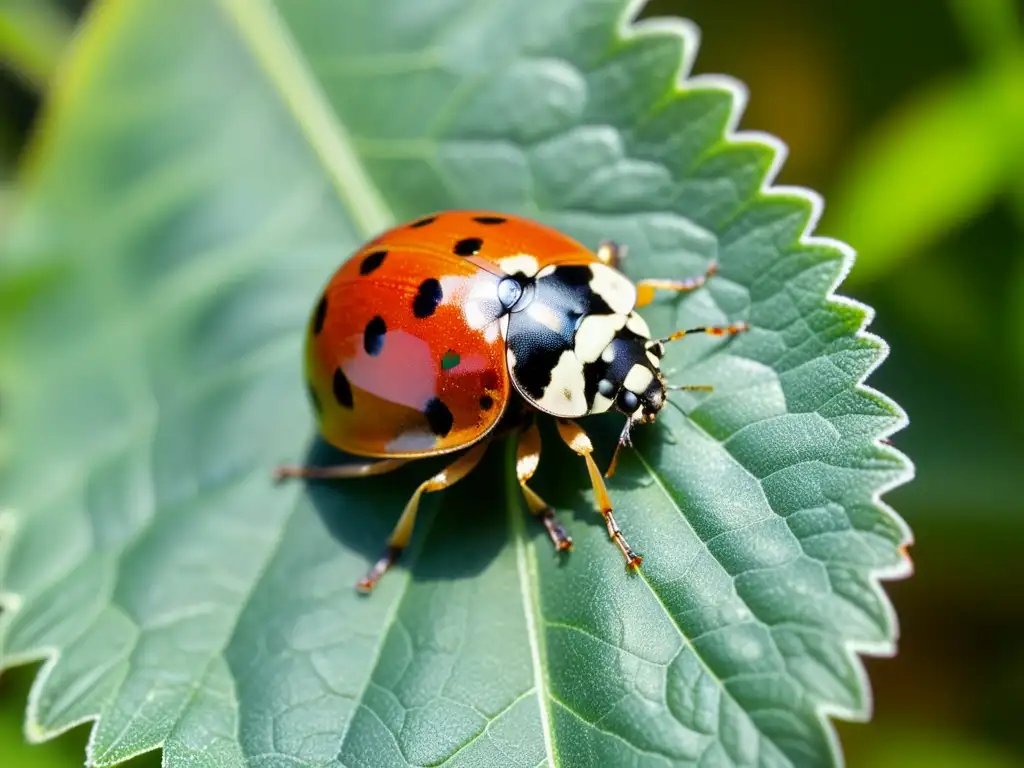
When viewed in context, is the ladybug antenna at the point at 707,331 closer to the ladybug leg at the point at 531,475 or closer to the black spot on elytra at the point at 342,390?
the ladybug leg at the point at 531,475

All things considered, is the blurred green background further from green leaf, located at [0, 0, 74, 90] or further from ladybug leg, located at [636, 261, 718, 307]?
ladybug leg, located at [636, 261, 718, 307]

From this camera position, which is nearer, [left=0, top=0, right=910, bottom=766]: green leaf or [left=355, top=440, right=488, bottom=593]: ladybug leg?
[left=0, top=0, right=910, bottom=766]: green leaf

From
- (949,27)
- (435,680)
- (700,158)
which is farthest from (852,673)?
(949,27)

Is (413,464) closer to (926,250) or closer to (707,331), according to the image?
(707,331)

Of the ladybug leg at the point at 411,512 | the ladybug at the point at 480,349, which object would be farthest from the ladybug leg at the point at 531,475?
the ladybug leg at the point at 411,512

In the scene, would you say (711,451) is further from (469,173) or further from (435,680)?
(469,173)

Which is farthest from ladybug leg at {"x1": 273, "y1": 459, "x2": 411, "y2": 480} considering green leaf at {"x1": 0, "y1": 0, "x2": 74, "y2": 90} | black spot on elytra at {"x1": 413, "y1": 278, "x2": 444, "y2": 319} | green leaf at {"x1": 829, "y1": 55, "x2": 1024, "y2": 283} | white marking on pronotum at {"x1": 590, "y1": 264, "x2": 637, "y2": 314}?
green leaf at {"x1": 0, "y1": 0, "x2": 74, "y2": 90}
